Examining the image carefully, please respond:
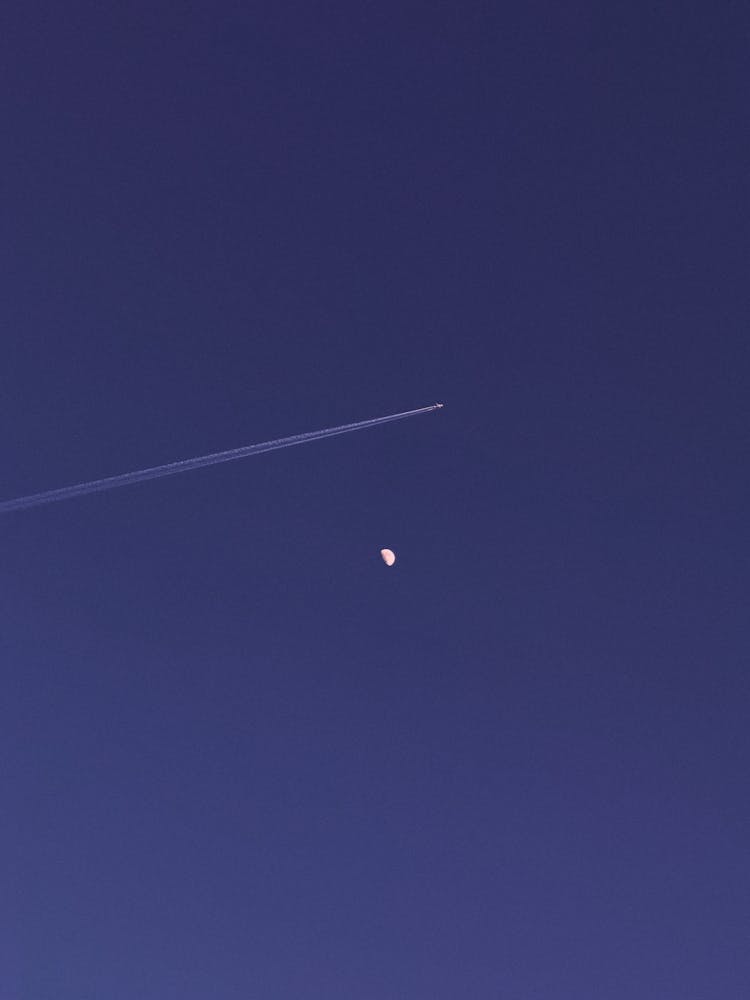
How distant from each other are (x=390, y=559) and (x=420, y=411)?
14502 mm

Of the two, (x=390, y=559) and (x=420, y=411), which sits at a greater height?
(x=420, y=411)

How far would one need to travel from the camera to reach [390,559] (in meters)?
60.7

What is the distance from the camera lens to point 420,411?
59.0m
